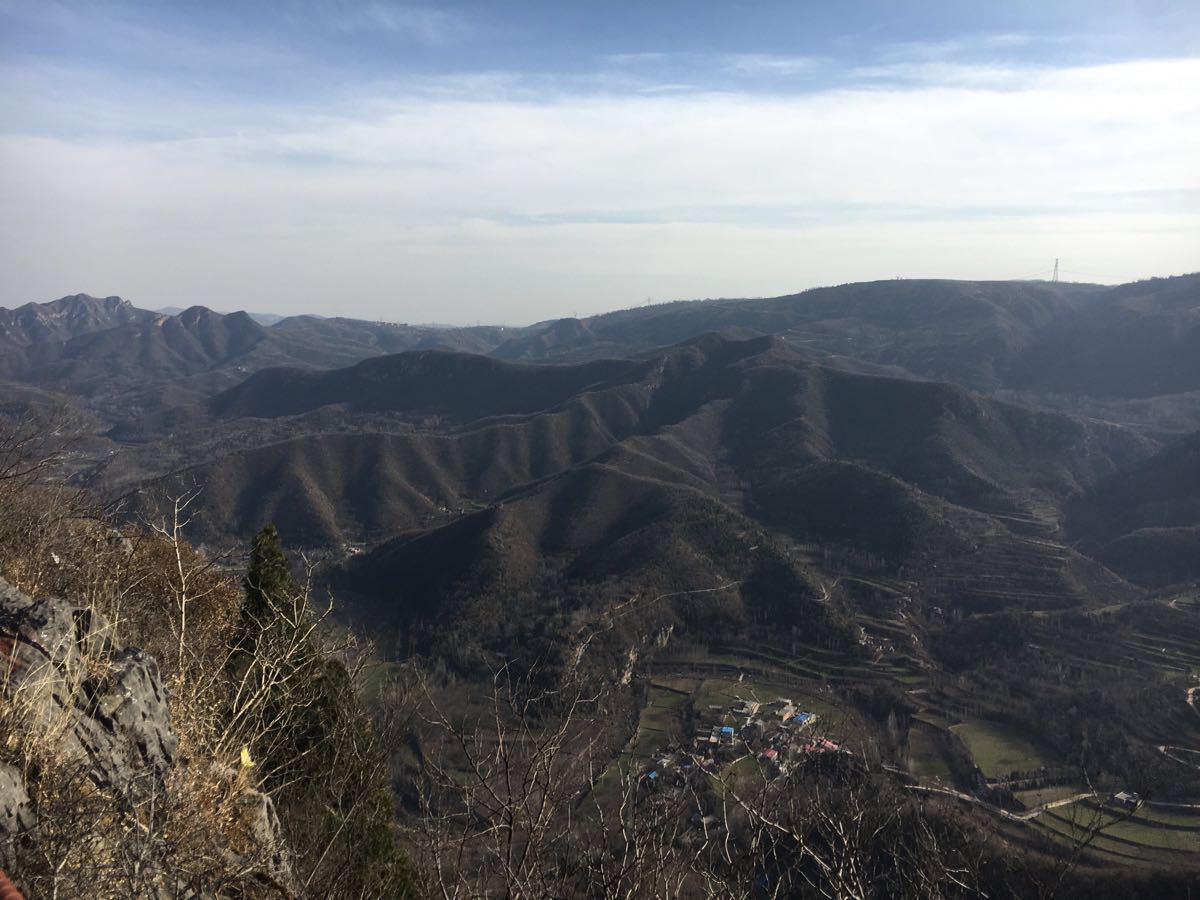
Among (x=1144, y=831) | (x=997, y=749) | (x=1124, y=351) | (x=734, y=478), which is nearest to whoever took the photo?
(x=1144, y=831)

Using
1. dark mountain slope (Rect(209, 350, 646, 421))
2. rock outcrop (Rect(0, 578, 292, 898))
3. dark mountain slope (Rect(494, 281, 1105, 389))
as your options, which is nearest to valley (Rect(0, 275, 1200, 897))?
dark mountain slope (Rect(209, 350, 646, 421))

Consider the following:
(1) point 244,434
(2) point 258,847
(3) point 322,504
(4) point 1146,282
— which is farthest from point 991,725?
(4) point 1146,282

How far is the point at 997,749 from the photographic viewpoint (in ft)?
108

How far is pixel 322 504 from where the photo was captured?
6712 centimetres

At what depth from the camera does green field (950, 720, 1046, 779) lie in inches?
1226

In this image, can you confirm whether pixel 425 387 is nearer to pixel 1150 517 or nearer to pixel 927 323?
pixel 1150 517

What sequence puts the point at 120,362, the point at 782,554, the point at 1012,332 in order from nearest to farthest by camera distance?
the point at 782,554 → the point at 1012,332 → the point at 120,362

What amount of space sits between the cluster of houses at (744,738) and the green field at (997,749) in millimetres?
7784

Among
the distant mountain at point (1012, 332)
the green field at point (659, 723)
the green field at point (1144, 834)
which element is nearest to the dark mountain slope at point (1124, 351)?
the distant mountain at point (1012, 332)

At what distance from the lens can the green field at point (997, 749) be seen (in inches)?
1226

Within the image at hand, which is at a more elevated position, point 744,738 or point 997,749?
point 744,738

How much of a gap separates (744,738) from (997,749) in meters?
18.4

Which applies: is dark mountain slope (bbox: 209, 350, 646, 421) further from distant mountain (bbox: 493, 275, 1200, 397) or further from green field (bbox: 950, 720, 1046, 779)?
green field (bbox: 950, 720, 1046, 779)

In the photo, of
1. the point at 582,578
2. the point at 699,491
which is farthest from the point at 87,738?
the point at 699,491
